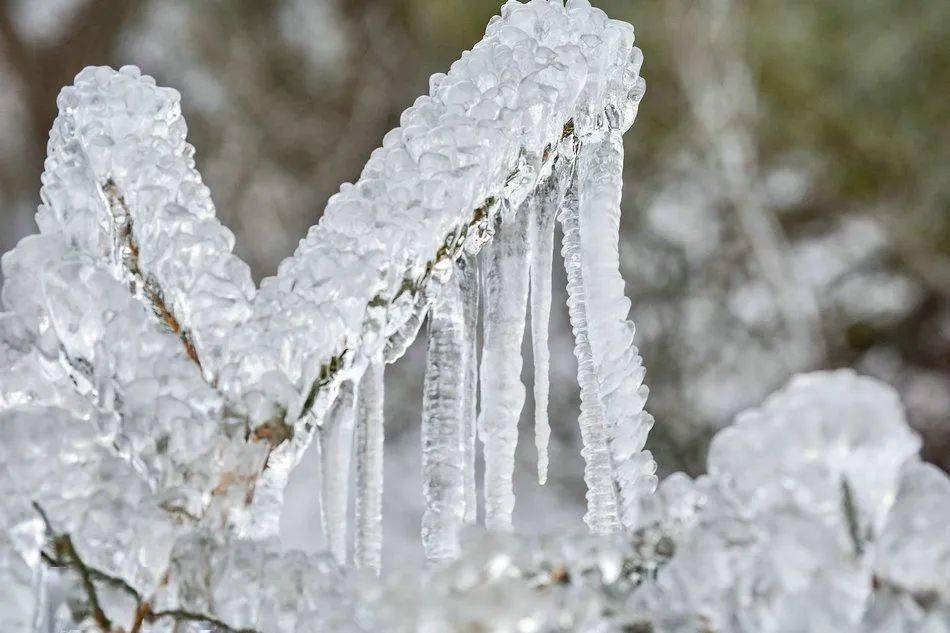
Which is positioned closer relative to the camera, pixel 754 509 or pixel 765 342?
pixel 754 509

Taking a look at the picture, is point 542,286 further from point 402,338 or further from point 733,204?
point 733,204

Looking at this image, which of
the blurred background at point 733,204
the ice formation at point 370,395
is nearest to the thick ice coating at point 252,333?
the ice formation at point 370,395

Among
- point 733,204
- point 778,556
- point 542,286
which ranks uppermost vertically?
point 733,204

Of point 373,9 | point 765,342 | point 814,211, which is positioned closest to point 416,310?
point 765,342

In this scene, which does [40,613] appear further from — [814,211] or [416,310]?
[814,211]

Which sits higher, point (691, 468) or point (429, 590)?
point (691, 468)

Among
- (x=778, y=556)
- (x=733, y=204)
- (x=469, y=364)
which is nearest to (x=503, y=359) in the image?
(x=469, y=364)

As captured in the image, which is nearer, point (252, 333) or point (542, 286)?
point (252, 333)

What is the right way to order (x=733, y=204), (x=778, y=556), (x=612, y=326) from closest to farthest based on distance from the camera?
(x=778, y=556) → (x=612, y=326) → (x=733, y=204)
